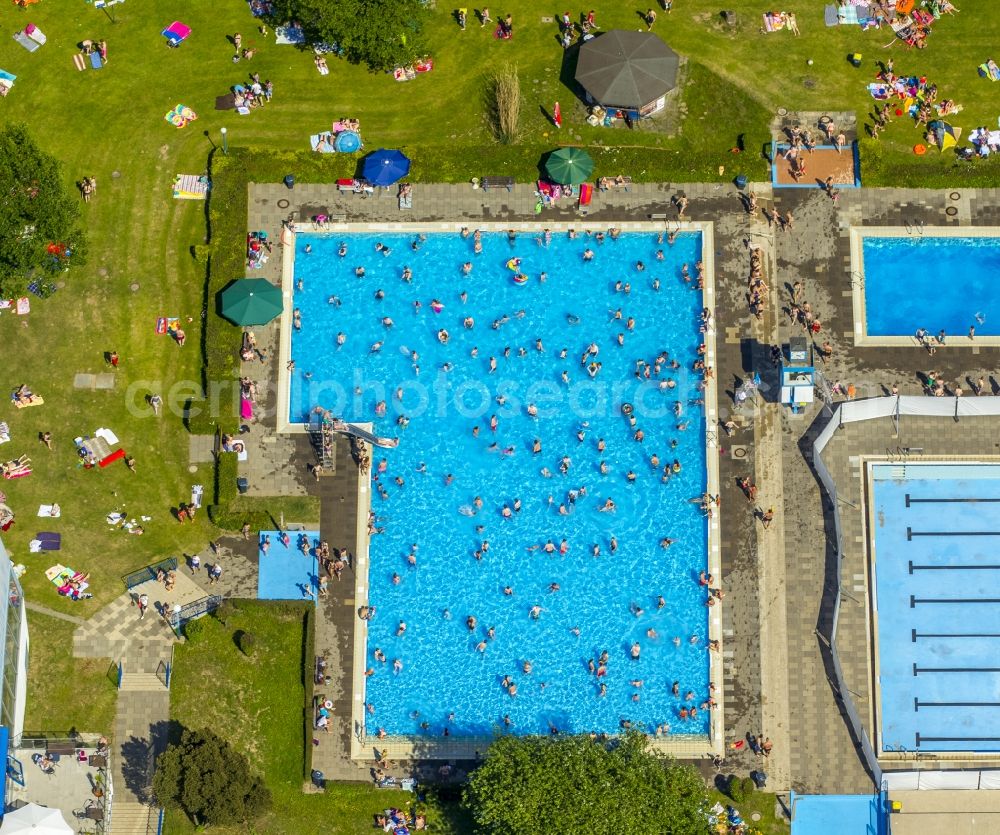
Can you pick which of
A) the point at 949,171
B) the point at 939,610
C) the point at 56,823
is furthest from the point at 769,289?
the point at 56,823

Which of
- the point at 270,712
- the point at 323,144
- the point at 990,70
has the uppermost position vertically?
the point at 990,70

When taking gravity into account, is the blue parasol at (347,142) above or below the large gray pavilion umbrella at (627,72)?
below

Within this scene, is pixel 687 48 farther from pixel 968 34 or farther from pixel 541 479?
pixel 541 479

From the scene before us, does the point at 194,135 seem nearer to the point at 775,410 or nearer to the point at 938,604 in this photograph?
the point at 775,410

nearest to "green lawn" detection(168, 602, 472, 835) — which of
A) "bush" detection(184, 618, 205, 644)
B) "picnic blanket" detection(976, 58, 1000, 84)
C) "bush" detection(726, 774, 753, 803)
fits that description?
"bush" detection(184, 618, 205, 644)

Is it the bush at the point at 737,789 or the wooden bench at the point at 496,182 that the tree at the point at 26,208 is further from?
the bush at the point at 737,789

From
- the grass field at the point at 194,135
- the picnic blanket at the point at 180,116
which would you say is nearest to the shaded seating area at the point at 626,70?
the grass field at the point at 194,135

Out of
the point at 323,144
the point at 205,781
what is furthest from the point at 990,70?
the point at 205,781
